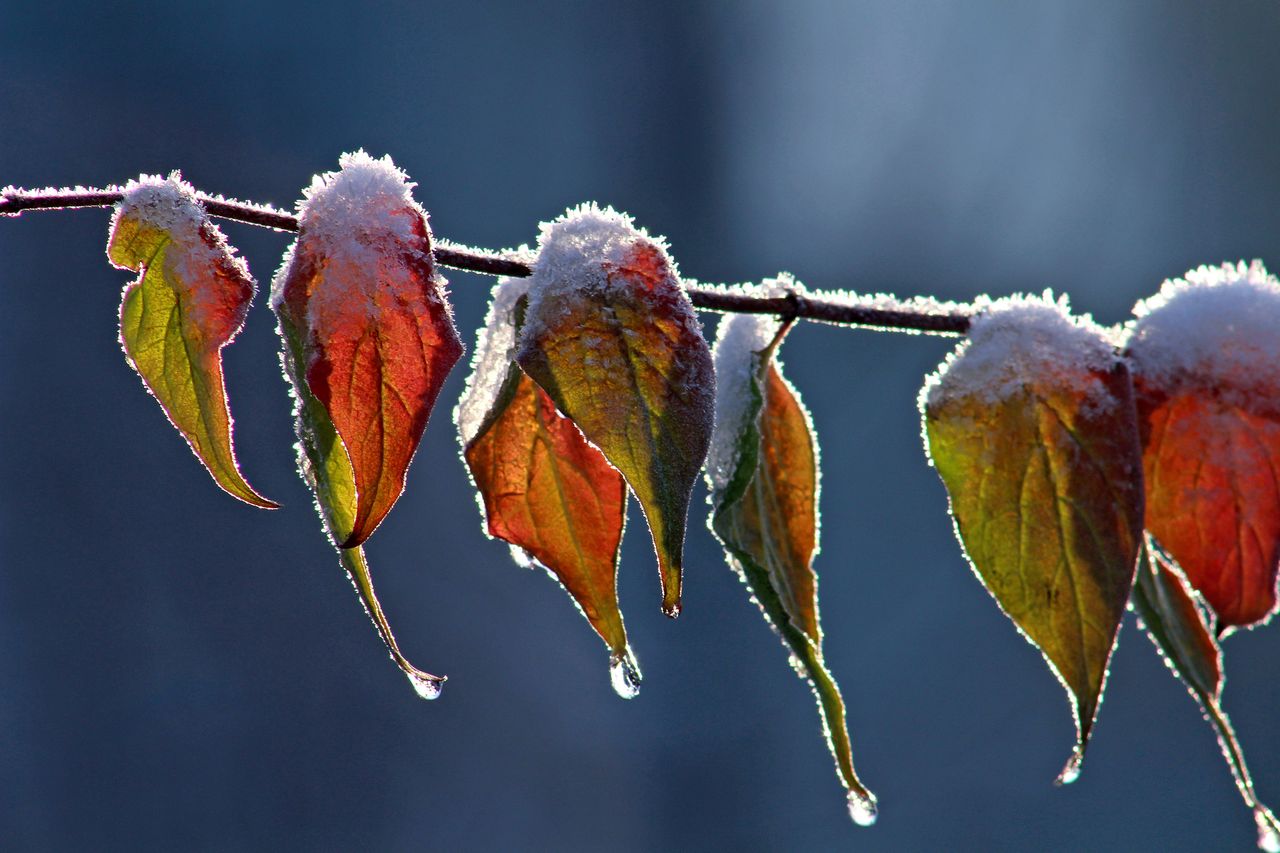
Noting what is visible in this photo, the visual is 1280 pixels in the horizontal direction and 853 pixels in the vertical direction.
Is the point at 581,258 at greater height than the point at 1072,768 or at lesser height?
greater

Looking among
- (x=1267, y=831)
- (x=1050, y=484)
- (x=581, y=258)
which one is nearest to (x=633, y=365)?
(x=581, y=258)

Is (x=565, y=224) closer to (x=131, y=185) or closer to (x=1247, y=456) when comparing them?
(x=131, y=185)

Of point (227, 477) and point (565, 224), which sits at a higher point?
point (565, 224)

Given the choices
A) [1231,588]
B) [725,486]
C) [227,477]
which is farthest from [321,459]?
[1231,588]

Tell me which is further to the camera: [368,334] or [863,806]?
[863,806]

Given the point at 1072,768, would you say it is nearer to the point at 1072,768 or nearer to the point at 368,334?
the point at 1072,768

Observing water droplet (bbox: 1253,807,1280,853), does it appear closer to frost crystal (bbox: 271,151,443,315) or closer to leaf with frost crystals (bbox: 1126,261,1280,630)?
leaf with frost crystals (bbox: 1126,261,1280,630)

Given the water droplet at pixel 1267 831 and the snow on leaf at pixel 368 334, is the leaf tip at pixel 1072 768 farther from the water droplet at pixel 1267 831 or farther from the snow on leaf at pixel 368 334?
the snow on leaf at pixel 368 334
